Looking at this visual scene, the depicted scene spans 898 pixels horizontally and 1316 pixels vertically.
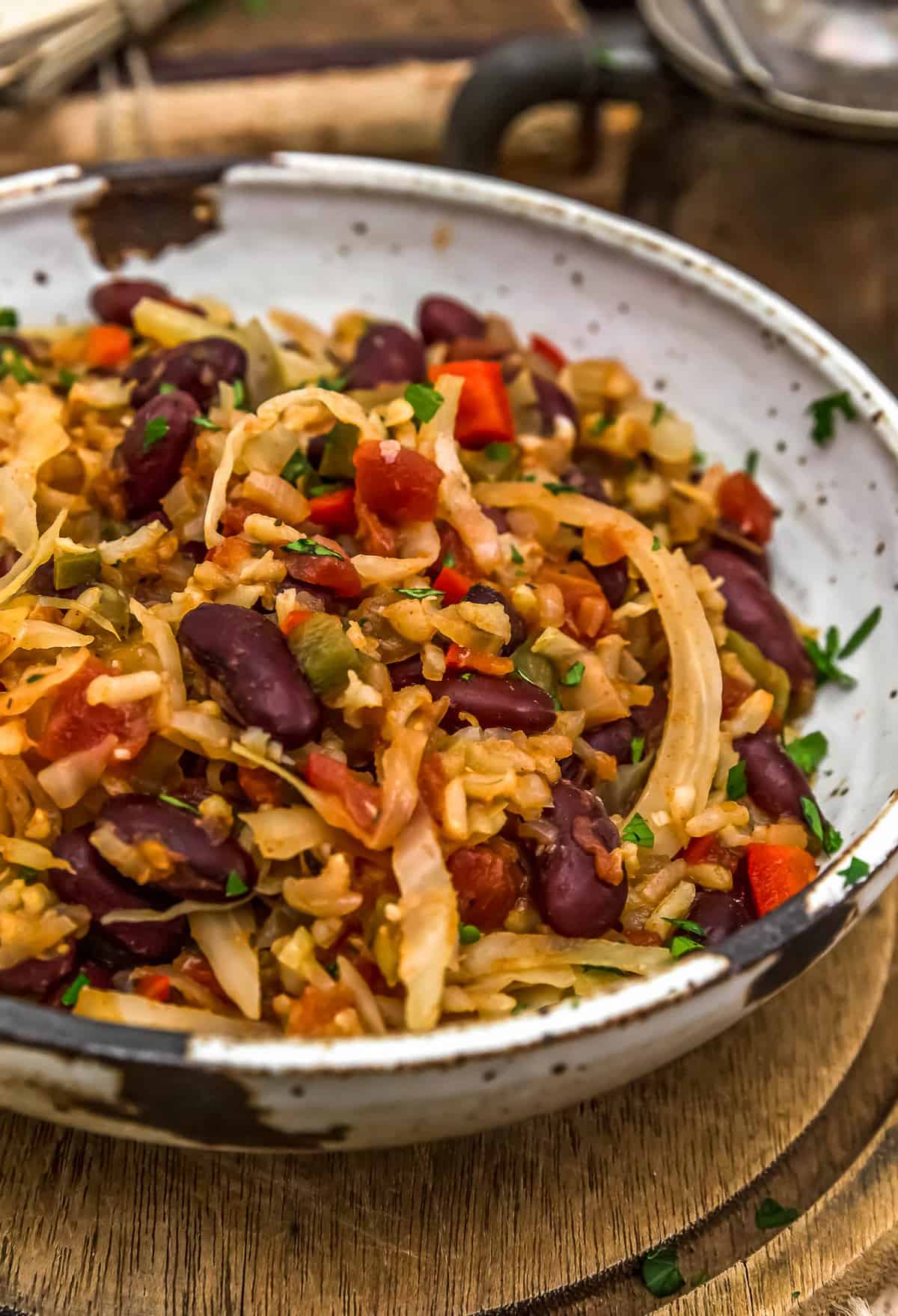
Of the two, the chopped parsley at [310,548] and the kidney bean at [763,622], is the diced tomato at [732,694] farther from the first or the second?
the chopped parsley at [310,548]

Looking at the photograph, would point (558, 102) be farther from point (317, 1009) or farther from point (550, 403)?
point (317, 1009)

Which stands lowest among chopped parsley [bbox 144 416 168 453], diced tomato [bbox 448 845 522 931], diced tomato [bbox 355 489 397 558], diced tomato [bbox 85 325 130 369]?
diced tomato [bbox 448 845 522 931]

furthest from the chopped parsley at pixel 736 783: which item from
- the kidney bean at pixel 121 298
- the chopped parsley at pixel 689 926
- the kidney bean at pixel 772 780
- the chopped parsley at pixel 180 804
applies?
the kidney bean at pixel 121 298

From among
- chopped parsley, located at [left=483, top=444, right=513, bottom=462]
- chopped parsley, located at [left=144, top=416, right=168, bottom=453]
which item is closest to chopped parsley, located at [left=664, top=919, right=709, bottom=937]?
chopped parsley, located at [left=483, top=444, right=513, bottom=462]

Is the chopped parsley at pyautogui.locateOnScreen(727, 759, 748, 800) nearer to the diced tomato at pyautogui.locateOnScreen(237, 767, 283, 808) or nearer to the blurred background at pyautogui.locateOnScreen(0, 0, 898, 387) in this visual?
the diced tomato at pyautogui.locateOnScreen(237, 767, 283, 808)

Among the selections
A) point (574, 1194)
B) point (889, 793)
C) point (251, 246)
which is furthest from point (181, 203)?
point (574, 1194)

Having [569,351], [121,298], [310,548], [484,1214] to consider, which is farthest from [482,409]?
[484,1214]
